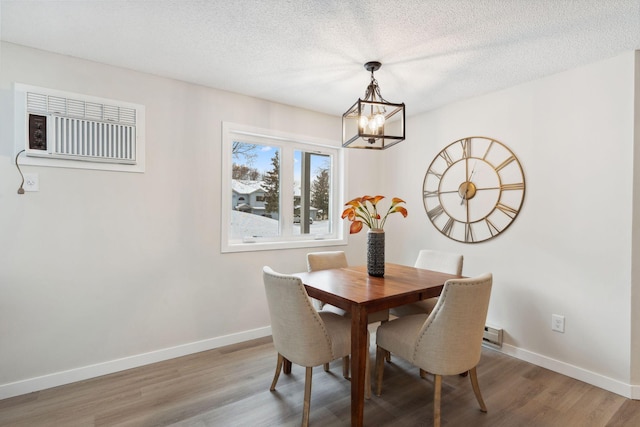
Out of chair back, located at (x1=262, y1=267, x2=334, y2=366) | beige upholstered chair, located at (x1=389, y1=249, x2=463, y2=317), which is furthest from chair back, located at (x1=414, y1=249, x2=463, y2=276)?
chair back, located at (x1=262, y1=267, x2=334, y2=366)

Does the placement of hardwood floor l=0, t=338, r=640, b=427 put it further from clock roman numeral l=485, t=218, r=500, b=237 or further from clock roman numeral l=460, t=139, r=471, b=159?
clock roman numeral l=460, t=139, r=471, b=159

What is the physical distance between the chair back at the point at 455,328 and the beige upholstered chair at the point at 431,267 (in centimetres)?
75

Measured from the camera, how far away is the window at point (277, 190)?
3.05 m

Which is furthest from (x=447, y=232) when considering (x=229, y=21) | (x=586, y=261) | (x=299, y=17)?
(x=229, y=21)

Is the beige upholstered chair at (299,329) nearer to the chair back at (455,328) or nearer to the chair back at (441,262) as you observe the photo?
the chair back at (455,328)

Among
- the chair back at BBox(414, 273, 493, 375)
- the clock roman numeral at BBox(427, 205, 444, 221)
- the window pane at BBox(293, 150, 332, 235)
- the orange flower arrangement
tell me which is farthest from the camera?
the window pane at BBox(293, 150, 332, 235)

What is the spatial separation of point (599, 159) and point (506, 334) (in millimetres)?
1611

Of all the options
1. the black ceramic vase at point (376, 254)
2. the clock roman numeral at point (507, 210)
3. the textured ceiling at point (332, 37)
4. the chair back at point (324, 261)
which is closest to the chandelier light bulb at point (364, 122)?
the textured ceiling at point (332, 37)

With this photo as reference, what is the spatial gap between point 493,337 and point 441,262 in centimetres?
84

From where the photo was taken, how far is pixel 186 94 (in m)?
2.71

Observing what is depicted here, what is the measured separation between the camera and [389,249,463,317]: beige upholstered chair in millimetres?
2562

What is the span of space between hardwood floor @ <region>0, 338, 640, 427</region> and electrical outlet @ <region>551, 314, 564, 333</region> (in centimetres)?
35

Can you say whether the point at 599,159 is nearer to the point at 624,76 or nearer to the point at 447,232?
the point at 624,76

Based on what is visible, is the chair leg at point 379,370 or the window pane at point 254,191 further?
the window pane at point 254,191
